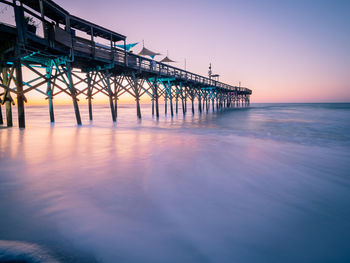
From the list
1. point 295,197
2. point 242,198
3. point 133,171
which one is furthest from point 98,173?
point 295,197

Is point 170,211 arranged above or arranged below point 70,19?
below

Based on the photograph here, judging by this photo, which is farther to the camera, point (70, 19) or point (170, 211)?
A: point (70, 19)

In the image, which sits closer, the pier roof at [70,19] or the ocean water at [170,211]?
the ocean water at [170,211]

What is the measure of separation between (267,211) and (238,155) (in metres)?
2.73

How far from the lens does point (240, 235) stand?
1.73 m

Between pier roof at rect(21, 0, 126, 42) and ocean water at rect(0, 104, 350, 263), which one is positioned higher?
pier roof at rect(21, 0, 126, 42)

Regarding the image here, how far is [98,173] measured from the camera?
3.21m

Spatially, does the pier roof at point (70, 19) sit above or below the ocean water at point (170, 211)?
above

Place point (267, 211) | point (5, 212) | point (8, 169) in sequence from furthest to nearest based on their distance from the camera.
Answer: point (8, 169) < point (267, 211) < point (5, 212)

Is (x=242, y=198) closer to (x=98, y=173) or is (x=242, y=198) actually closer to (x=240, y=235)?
(x=240, y=235)

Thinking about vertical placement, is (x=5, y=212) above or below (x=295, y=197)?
above

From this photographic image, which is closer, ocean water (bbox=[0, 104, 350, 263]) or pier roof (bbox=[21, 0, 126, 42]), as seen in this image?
ocean water (bbox=[0, 104, 350, 263])

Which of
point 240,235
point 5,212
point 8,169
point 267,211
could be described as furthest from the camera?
point 8,169

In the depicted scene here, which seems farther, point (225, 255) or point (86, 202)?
point (86, 202)
